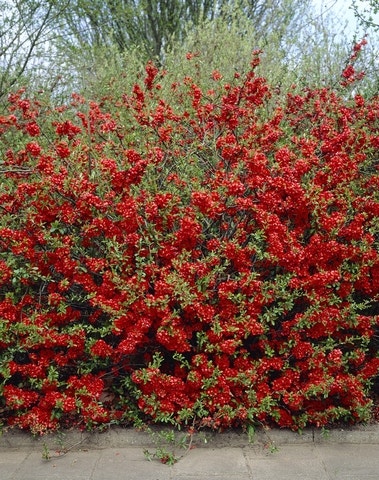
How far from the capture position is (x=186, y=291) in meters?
3.62

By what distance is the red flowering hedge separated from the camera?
12.3 feet

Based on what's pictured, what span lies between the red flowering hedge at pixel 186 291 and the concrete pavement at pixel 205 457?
117 millimetres

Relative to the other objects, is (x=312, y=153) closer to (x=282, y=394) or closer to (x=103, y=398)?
(x=282, y=394)

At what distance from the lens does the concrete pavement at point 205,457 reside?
135 inches

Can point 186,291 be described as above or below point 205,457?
above

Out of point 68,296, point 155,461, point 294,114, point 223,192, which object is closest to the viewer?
point 155,461

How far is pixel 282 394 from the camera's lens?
3.80 metres

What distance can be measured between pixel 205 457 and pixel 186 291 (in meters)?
1.01

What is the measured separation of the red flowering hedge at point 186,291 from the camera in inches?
147

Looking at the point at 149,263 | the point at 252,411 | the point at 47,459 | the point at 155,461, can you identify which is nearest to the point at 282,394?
the point at 252,411

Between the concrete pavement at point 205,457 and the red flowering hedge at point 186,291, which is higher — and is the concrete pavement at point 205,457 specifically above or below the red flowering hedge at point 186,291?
below

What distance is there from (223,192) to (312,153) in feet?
2.32

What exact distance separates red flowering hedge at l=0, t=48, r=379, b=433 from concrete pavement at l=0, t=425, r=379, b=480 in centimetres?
12

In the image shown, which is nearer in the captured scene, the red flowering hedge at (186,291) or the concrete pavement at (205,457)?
the concrete pavement at (205,457)
